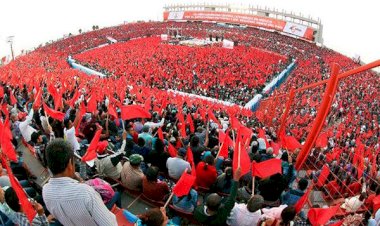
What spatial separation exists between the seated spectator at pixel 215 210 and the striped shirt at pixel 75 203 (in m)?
1.73

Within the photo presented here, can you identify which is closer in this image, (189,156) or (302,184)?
(302,184)

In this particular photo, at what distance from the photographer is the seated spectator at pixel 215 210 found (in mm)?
3742

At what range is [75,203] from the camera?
2.15m

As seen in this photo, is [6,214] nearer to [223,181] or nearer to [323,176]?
[223,181]

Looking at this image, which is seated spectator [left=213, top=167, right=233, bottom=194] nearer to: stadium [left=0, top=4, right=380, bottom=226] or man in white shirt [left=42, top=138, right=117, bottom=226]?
stadium [left=0, top=4, right=380, bottom=226]

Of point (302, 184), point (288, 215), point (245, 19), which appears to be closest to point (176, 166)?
point (302, 184)

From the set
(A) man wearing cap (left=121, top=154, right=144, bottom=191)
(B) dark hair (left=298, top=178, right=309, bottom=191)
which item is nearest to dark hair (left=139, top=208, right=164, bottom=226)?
(A) man wearing cap (left=121, top=154, right=144, bottom=191)

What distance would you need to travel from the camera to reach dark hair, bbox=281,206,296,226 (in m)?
3.59

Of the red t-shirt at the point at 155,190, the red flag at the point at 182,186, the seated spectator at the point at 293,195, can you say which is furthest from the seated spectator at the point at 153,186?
the seated spectator at the point at 293,195

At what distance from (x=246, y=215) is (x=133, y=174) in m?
1.68

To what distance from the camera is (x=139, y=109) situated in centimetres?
742

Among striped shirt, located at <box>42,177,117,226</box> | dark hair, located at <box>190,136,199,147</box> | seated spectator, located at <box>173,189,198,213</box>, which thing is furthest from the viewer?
dark hair, located at <box>190,136,199,147</box>

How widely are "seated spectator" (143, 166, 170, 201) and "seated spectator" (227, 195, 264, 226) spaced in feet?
3.29

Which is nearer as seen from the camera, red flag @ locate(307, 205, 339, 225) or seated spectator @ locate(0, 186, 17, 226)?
seated spectator @ locate(0, 186, 17, 226)
